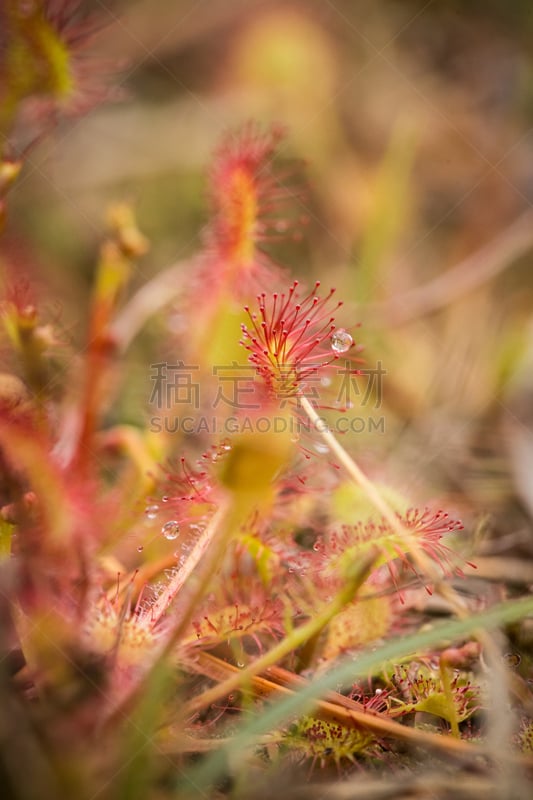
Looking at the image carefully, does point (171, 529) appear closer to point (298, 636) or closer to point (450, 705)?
point (298, 636)

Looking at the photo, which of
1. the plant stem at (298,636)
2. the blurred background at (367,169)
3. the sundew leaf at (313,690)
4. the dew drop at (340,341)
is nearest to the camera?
the sundew leaf at (313,690)

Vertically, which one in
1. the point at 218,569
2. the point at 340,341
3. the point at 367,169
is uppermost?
the point at 367,169

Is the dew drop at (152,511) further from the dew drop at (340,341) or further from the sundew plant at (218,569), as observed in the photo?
the dew drop at (340,341)

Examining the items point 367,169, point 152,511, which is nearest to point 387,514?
point 152,511

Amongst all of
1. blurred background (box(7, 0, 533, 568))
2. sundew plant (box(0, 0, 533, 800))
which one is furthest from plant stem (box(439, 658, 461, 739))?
blurred background (box(7, 0, 533, 568))

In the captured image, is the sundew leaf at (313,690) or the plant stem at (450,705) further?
the plant stem at (450,705)

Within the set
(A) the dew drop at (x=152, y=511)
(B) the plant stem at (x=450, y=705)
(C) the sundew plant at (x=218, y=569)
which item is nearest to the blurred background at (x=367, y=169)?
(C) the sundew plant at (x=218, y=569)

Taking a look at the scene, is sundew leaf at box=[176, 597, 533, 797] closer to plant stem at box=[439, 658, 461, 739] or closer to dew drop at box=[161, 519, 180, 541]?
plant stem at box=[439, 658, 461, 739]
